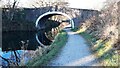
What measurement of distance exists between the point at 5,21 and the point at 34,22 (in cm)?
363

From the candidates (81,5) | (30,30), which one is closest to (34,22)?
(30,30)

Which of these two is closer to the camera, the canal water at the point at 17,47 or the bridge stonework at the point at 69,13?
the canal water at the point at 17,47

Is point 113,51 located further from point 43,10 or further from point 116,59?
point 43,10

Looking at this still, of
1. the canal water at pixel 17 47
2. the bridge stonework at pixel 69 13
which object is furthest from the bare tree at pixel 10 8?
the canal water at pixel 17 47

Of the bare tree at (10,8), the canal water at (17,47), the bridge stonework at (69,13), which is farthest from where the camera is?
the bare tree at (10,8)

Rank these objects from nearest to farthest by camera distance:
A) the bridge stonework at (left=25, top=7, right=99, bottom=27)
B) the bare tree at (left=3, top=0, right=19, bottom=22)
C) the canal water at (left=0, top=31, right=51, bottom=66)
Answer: the canal water at (left=0, top=31, right=51, bottom=66)
the bridge stonework at (left=25, top=7, right=99, bottom=27)
the bare tree at (left=3, top=0, right=19, bottom=22)

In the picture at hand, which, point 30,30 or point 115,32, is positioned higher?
point 115,32

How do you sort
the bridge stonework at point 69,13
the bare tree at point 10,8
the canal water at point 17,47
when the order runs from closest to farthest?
the canal water at point 17,47 < the bridge stonework at point 69,13 < the bare tree at point 10,8

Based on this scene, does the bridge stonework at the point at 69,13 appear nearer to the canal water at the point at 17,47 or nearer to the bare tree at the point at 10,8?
the bare tree at the point at 10,8

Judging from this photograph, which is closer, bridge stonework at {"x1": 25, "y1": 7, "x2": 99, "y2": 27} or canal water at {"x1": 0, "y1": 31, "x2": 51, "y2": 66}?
canal water at {"x1": 0, "y1": 31, "x2": 51, "y2": 66}

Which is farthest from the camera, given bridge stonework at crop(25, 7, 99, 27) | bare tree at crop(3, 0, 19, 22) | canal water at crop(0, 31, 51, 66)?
bare tree at crop(3, 0, 19, 22)

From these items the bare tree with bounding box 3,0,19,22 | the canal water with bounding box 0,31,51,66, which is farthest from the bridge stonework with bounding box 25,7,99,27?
the canal water with bounding box 0,31,51,66

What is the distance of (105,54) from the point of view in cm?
984

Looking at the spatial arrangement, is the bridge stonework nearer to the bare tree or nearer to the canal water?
the bare tree
